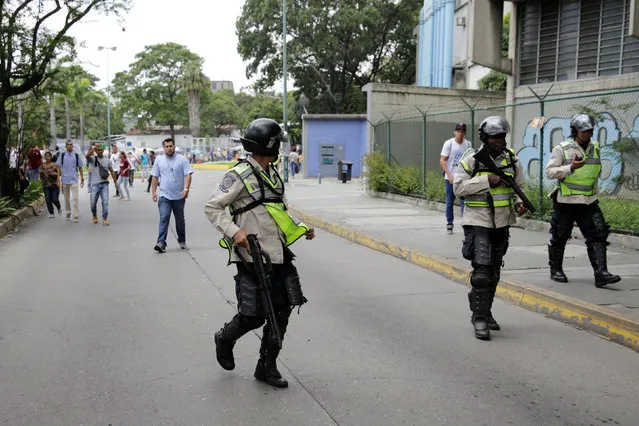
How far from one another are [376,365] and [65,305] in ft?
11.5

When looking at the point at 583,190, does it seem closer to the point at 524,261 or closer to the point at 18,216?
the point at 524,261

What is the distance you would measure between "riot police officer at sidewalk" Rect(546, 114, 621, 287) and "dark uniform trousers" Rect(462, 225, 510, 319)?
1.72 metres

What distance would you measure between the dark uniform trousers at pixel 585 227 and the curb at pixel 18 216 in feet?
32.1

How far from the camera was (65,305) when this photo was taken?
646cm

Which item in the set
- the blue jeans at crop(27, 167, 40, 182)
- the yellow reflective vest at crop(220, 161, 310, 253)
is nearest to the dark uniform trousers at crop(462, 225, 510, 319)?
the yellow reflective vest at crop(220, 161, 310, 253)

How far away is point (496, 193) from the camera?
5293 millimetres

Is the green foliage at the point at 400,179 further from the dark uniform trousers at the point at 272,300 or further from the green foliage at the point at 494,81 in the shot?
the green foliage at the point at 494,81

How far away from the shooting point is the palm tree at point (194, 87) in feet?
224

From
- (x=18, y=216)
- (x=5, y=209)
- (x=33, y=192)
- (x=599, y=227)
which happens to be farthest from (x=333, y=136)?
(x=599, y=227)

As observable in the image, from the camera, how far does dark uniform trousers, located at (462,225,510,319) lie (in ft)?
17.2

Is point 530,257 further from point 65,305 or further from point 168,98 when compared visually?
point 168,98

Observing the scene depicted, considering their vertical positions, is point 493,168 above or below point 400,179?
above

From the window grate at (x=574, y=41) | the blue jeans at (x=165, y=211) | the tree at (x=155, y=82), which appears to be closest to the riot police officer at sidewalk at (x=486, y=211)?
the blue jeans at (x=165, y=211)

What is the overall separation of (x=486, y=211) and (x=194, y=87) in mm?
66517
